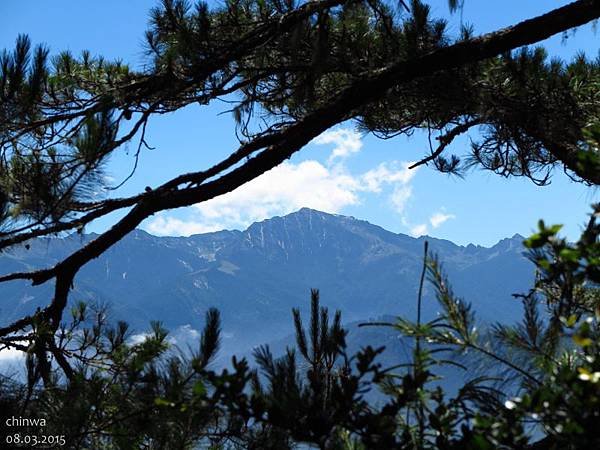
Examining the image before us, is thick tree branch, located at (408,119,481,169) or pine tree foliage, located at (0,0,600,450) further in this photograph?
thick tree branch, located at (408,119,481,169)

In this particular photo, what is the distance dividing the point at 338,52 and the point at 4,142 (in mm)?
2170

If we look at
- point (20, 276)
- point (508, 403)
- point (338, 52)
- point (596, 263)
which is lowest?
point (508, 403)

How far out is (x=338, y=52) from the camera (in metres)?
4.12

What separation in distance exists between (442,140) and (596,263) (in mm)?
3527

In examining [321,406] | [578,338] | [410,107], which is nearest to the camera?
[578,338]

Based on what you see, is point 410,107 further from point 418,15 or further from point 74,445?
point 74,445

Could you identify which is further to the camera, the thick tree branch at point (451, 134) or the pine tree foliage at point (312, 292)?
the thick tree branch at point (451, 134)

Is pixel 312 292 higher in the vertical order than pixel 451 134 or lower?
lower

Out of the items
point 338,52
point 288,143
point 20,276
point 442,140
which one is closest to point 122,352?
point 20,276

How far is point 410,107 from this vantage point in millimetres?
4961

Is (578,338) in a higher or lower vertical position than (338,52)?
lower

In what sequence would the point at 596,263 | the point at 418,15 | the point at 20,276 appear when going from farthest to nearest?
the point at 418,15 → the point at 20,276 → the point at 596,263

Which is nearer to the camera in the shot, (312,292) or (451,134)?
(312,292)

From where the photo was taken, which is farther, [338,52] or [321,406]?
[338,52]
